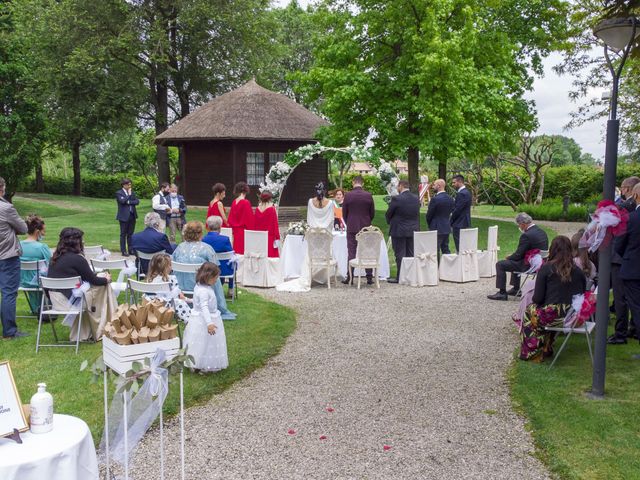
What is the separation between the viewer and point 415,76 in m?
18.0

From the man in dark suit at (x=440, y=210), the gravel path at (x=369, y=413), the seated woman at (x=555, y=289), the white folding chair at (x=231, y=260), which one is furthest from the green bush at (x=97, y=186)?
the seated woman at (x=555, y=289)

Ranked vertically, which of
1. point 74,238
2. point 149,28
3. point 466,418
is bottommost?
point 466,418

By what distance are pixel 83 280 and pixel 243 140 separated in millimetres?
18628

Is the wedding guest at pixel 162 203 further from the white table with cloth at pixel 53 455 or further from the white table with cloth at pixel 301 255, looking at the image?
the white table with cloth at pixel 53 455

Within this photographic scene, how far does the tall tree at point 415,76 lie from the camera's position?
18.2m

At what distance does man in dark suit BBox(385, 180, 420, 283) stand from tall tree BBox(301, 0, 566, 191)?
6643 mm

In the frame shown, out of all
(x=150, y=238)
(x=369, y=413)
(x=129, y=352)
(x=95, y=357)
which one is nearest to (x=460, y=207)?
(x=150, y=238)

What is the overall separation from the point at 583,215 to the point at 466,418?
73.3 feet

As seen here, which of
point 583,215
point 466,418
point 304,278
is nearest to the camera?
point 466,418

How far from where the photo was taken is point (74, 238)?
25.1 ft

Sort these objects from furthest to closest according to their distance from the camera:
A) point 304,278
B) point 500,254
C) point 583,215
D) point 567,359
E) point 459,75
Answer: point 583,215
point 459,75
point 500,254
point 304,278
point 567,359

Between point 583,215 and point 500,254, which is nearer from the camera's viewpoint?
point 500,254

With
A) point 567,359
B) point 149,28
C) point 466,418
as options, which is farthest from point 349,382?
point 149,28

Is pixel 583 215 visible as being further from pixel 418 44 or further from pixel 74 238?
pixel 74 238
